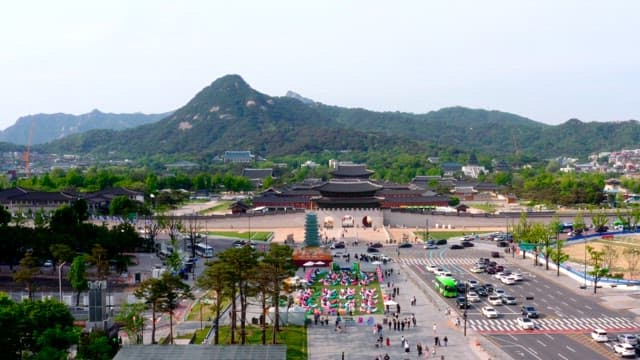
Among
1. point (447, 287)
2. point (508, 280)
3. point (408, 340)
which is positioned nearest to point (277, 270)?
point (408, 340)

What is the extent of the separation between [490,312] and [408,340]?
22.3 feet

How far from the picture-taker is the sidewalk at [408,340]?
103ft

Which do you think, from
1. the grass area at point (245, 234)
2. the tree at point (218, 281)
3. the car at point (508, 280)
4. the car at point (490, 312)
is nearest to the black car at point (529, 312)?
the car at point (490, 312)

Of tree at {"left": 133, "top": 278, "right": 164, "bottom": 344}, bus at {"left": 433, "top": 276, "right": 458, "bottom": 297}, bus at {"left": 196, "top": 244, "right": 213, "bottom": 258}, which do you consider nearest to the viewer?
tree at {"left": 133, "top": 278, "right": 164, "bottom": 344}

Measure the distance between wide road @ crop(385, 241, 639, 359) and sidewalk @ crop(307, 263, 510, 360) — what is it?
105 centimetres

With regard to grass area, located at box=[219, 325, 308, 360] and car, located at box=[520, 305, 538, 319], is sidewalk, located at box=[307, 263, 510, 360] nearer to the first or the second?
grass area, located at box=[219, 325, 308, 360]

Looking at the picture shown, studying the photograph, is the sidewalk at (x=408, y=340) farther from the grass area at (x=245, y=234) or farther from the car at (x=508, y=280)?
the grass area at (x=245, y=234)

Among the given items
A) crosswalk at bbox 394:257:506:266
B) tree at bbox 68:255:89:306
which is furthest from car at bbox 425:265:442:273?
tree at bbox 68:255:89:306

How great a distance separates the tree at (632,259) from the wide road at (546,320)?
6.38 m

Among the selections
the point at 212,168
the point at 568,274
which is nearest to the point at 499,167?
the point at 212,168

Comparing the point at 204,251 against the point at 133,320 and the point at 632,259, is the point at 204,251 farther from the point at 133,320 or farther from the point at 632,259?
the point at 632,259

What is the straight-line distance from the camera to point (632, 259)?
55062 mm

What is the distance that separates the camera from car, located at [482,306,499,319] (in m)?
38.2

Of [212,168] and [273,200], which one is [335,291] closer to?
[273,200]
